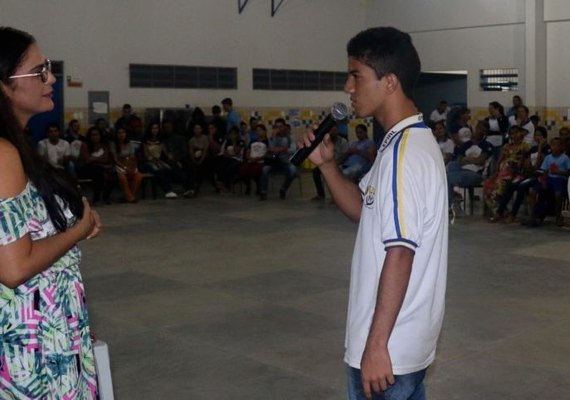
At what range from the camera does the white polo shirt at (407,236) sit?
Result: 2.26m

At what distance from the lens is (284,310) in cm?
651

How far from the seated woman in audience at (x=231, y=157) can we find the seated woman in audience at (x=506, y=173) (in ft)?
16.0

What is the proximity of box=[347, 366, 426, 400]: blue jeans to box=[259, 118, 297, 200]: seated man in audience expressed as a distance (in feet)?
35.4

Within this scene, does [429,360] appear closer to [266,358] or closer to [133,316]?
[266,358]

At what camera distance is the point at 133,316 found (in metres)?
6.38

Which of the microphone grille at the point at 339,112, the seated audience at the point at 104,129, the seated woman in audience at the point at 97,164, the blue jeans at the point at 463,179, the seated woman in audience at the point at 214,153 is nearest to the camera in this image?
the microphone grille at the point at 339,112

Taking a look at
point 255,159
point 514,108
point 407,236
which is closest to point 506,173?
point 255,159

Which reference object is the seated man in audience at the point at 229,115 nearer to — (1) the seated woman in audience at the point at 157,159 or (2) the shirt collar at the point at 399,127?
(1) the seated woman in audience at the point at 157,159

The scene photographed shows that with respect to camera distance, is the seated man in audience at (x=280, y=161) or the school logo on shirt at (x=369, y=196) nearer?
the school logo on shirt at (x=369, y=196)

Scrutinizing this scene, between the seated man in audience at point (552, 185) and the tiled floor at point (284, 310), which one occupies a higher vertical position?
the seated man in audience at point (552, 185)

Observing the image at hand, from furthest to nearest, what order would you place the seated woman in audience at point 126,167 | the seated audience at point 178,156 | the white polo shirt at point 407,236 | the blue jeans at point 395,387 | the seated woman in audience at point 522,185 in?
the seated audience at point 178,156 < the seated woman in audience at point 126,167 < the seated woman in audience at point 522,185 < the blue jeans at point 395,387 < the white polo shirt at point 407,236

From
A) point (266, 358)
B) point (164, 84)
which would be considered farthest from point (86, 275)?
point (164, 84)

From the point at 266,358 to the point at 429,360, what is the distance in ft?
9.71

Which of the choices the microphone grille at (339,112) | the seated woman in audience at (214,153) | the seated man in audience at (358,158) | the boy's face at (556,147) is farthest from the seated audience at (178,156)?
the microphone grille at (339,112)
